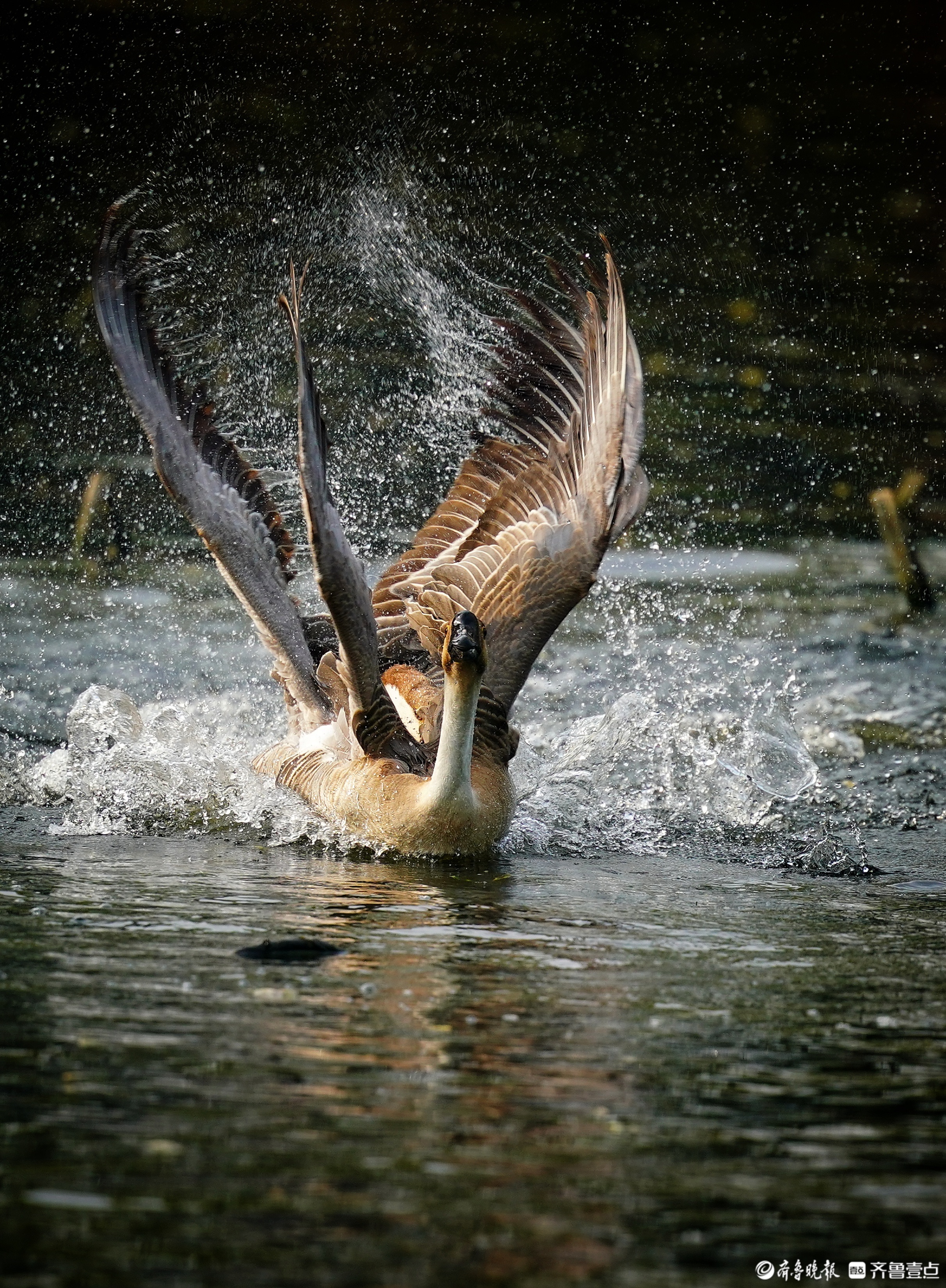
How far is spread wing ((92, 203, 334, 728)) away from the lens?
846 centimetres

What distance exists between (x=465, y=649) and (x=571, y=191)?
10.2m

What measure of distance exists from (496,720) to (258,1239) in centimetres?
524

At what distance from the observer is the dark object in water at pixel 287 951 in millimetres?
5414

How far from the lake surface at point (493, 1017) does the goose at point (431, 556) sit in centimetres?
38

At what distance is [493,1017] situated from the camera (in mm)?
4785

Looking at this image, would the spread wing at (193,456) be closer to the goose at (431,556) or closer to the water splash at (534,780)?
the goose at (431,556)

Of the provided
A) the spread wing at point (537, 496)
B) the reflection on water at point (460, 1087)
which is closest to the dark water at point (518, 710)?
the reflection on water at point (460, 1087)

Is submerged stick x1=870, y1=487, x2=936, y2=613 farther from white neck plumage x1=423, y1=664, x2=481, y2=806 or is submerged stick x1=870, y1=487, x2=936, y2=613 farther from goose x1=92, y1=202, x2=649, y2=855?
white neck plumage x1=423, y1=664, x2=481, y2=806

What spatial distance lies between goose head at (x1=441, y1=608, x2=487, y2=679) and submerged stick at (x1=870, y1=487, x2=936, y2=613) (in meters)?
6.60

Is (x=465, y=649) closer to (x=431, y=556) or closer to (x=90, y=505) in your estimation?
(x=431, y=556)

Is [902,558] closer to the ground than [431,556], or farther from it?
farther from it

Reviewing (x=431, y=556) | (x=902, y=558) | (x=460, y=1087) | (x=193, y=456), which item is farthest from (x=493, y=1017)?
(x=902, y=558)

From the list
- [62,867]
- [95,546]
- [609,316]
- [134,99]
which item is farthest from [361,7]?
[62,867]

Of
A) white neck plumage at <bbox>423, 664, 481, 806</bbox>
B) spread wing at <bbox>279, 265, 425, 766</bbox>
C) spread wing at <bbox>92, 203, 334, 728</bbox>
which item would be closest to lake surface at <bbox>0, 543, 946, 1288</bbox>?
white neck plumage at <bbox>423, 664, 481, 806</bbox>
